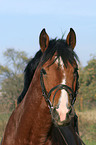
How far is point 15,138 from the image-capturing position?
304cm

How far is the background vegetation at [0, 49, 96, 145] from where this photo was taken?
31.0 ft

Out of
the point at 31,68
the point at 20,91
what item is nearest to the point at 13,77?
the point at 20,91

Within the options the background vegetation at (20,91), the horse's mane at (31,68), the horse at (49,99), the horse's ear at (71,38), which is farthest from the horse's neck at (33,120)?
the background vegetation at (20,91)

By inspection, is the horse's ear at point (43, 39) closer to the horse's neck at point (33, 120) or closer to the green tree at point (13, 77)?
the horse's neck at point (33, 120)

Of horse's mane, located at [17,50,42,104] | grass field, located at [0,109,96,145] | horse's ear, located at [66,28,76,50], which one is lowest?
grass field, located at [0,109,96,145]

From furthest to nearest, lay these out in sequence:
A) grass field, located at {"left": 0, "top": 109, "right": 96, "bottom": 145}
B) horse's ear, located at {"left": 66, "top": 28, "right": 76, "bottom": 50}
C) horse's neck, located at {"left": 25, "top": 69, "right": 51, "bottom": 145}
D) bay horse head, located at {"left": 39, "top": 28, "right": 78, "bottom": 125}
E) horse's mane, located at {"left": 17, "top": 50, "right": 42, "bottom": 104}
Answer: grass field, located at {"left": 0, "top": 109, "right": 96, "bottom": 145} < horse's mane, located at {"left": 17, "top": 50, "right": 42, "bottom": 104} < horse's ear, located at {"left": 66, "top": 28, "right": 76, "bottom": 50} < horse's neck, located at {"left": 25, "top": 69, "right": 51, "bottom": 145} < bay horse head, located at {"left": 39, "top": 28, "right": 78, "bottom": 125}

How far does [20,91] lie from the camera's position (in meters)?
12.1

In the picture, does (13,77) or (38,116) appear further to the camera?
(13,77)

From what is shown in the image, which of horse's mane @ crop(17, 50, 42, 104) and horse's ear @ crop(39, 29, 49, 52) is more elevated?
horse's ear @ crop(39, 29, 49, 52)

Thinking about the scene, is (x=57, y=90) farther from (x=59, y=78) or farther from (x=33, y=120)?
(x=33, y=120)

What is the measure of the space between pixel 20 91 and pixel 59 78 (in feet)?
31.8

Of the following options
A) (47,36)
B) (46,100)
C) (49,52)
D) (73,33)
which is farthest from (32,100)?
(73,33)

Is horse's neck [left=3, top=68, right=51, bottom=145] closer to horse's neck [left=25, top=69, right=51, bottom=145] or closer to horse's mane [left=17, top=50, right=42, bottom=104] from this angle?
horse's neck [left=25, top=69, right=51, bottom=145]

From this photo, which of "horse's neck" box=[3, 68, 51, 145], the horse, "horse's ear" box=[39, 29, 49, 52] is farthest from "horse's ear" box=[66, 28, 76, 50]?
"horse's neck" box=[3, 68, 51, 145]
